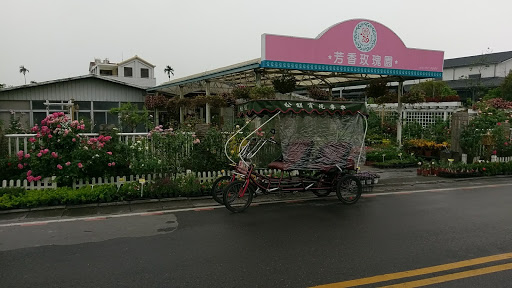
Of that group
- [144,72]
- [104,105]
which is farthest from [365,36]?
[144,72]

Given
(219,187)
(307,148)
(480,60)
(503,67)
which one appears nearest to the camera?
(219,187)

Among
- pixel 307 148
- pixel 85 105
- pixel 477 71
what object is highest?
pixel 477 71

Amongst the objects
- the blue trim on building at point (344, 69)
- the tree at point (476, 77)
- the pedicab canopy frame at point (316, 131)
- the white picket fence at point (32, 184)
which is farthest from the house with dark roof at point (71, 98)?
the tree at point (476, 77)

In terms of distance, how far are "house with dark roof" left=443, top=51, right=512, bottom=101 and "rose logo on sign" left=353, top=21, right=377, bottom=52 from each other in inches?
1358

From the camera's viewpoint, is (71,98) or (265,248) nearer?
(265,248)

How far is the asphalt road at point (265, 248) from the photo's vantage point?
4.22 metres

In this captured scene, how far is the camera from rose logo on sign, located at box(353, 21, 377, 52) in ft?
41.6

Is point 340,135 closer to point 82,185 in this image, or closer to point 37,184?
point 82,185

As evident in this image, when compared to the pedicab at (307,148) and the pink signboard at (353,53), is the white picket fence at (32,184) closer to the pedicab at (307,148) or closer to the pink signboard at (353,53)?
the pedicab at (307,148)

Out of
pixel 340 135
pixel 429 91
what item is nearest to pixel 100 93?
pixel 340 135

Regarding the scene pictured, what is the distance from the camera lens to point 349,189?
26.9 ft

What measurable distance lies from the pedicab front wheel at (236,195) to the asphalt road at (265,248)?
0.20 meters

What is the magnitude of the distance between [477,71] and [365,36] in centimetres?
4597

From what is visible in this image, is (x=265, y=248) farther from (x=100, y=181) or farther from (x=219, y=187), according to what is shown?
(x=100, y=181)
